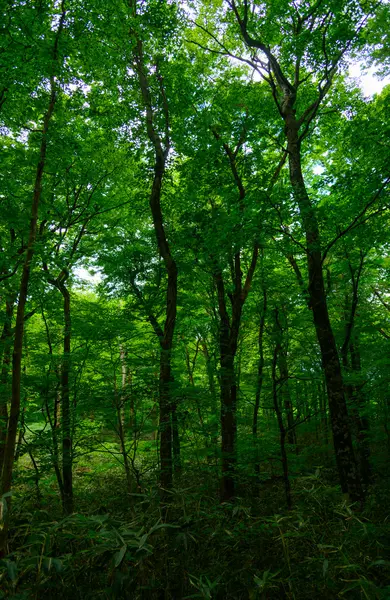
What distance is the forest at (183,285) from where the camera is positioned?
2680mm

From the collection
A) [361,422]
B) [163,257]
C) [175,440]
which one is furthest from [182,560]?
[361,422]

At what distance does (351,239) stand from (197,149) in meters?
4.28

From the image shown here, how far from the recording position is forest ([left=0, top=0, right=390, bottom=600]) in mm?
2680

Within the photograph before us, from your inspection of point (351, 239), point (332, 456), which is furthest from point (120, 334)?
point (332, 456)

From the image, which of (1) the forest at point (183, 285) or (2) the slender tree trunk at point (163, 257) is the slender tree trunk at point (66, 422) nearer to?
(1) the forest at point (183, 285)

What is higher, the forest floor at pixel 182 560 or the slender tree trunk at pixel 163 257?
the slender tree trunk at pixel 163 257

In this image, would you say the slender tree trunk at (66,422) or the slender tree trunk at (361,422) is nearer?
the slender tree trunk at (66,422)

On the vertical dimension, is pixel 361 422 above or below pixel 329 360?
below

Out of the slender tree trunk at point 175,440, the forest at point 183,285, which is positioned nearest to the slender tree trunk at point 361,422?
the forest at point 183,285

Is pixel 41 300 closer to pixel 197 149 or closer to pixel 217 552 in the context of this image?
pixel 197 149

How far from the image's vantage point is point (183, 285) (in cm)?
892

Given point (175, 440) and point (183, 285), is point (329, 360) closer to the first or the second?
point (175, 440)

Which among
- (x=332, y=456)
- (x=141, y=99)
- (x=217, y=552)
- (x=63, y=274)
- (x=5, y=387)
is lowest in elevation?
(x=332, y=456)

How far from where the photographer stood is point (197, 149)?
8031mm
